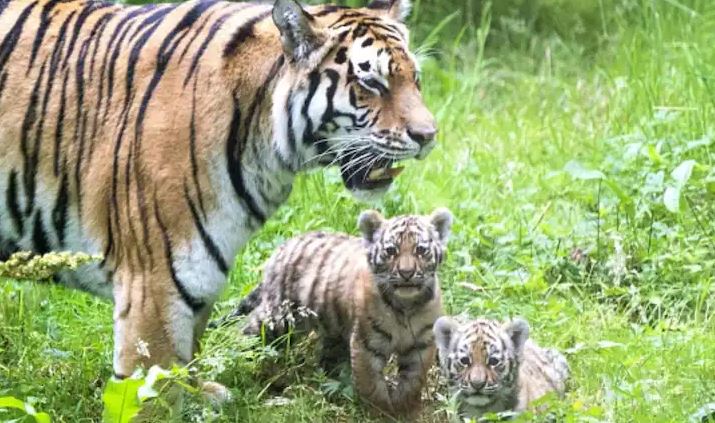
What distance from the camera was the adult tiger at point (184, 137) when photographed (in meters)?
5.17

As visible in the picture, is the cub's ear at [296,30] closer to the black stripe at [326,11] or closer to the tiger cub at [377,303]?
the black stripe at [326,11]

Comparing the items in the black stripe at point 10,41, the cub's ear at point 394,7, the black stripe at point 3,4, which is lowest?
the black stripe at point 10,41

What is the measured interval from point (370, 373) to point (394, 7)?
1.35 meters

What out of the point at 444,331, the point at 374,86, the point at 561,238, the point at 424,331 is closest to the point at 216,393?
the point at 424,331

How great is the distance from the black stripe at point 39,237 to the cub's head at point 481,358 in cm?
137

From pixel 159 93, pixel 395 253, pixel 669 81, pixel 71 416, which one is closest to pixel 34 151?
pixel 159 93

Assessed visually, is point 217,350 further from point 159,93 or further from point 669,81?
point 669,81

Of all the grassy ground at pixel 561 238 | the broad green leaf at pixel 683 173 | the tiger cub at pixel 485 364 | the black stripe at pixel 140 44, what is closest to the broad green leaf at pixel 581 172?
the grassy ground at pixel 561 238

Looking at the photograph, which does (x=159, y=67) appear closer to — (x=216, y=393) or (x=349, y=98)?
(x=349, y=98)

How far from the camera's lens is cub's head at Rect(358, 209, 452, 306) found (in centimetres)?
573

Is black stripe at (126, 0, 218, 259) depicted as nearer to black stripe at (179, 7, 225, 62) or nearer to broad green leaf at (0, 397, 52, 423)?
black stripe at (179, 7, 225, 62)

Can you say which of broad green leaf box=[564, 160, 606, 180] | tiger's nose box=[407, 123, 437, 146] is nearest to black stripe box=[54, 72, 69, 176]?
tiger's nose box=[407, 123, 437, 146]

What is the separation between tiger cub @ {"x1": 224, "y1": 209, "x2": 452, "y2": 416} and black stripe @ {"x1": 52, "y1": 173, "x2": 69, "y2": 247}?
936 mm

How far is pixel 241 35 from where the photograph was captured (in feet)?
17.5
